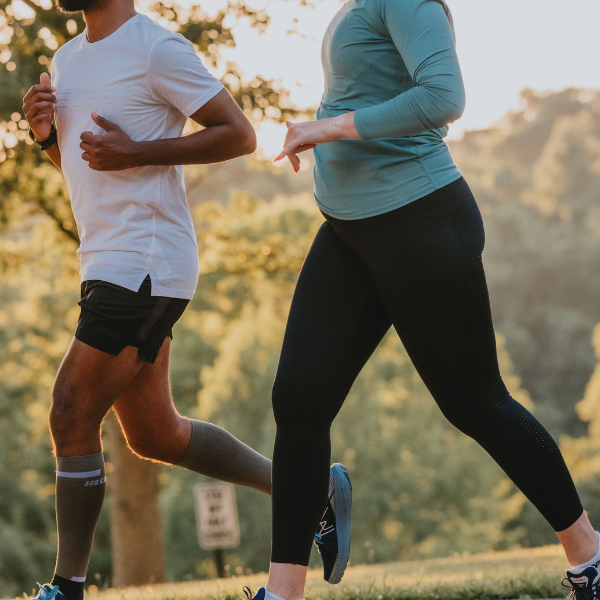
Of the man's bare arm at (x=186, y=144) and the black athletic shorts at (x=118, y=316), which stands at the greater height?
the man's bare arm at (x=186, y=144)

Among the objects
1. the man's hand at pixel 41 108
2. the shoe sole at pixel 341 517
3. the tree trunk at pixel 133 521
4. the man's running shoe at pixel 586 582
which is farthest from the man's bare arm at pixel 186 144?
the tree trunk at pixel 133 521

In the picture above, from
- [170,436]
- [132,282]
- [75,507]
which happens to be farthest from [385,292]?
[75,507]

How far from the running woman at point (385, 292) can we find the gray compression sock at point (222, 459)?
678 mm

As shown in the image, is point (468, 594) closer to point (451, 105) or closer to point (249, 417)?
Answer: point (451, 105)

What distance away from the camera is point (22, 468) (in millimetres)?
23672

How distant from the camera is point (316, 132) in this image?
2375 millimetres

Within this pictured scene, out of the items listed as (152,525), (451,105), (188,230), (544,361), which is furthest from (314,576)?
(544,361)

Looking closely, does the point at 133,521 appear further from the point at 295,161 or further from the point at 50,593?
the point at 295,161

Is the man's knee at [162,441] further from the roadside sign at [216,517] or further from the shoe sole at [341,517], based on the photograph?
the roadside sign at [216,517]

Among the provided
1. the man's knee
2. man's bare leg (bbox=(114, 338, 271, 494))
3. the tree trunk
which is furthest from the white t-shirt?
the tree trunk

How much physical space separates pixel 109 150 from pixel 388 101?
85cm

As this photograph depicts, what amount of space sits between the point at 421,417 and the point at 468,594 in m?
23.6

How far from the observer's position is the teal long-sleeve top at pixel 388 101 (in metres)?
2.28

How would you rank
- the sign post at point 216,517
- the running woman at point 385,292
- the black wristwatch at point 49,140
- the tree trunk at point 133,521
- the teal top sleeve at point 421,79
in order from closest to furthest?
the teal top sleeve at point 421,79
the running woman at point 385,292
the black wristwatch at point 49,140
the tree trunk at point 133,521
the sign post at point 216,517
